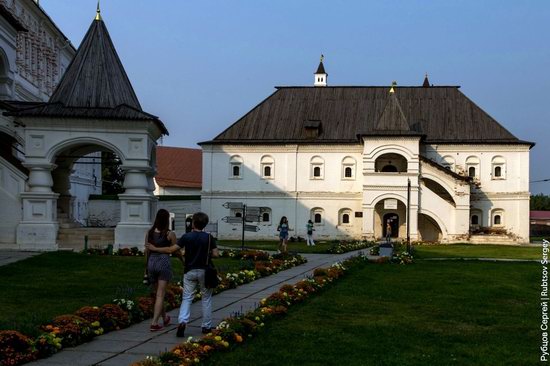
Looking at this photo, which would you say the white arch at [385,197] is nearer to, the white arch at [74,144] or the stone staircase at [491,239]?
the stone staircase at [491,239]

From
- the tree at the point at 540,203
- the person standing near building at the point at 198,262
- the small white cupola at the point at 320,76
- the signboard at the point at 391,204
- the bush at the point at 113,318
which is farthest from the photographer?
the tree at the point at 540,203

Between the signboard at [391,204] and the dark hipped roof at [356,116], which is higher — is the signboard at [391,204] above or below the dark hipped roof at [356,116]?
below

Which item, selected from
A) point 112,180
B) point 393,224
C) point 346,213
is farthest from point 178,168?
point 393,224

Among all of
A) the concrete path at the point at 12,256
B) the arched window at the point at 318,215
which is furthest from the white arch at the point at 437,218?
the concrete path at the point at 12,256

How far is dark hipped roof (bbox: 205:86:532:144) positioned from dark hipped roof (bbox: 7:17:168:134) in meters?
28.3

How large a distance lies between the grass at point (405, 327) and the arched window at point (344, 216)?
35747 millimetres

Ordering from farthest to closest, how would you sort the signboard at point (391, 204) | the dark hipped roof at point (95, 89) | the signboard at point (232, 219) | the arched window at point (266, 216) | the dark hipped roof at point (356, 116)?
the dark hipped roof at point (356, 116), the arched window at point (266, 216), the signboard at point (391, 204), the signboard at point (232, 219), the dark hipped roof at point (95, 89)

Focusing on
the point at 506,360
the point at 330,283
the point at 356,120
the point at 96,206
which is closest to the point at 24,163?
the point at 330,283

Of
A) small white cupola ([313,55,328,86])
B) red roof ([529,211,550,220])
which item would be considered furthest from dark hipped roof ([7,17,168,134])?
red roof ([529,211,550,220])

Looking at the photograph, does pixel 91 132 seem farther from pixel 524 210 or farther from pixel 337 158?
pixel 524 210

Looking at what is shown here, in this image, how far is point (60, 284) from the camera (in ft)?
51.8

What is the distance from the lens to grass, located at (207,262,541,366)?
8.96 metres

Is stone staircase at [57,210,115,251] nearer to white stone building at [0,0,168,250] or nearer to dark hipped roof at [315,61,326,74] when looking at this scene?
white stone building at [0,0,168,250]

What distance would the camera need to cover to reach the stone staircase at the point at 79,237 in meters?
25.4
